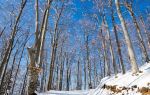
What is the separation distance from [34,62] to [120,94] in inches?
167

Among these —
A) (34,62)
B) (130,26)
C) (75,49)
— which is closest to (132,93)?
(34,62)

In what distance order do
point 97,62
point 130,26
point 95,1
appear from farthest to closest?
1. point 97,62
2. point 130,26
3. point 95,1

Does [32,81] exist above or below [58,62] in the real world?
below

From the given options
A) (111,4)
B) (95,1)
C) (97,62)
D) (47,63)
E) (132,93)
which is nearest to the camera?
(132,93)

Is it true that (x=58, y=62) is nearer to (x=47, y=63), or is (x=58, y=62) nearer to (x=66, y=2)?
(x=47, y=63)

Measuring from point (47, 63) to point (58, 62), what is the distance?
5.81m

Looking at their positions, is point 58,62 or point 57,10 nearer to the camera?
point 57,10

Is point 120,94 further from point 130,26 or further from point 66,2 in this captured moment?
point 130,26

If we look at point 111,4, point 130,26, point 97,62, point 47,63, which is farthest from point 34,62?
point 97,62

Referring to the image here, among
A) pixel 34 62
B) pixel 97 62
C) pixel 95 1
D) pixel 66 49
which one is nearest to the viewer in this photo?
pixel 34 62

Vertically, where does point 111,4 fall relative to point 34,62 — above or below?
above

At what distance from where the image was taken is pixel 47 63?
42250 mm

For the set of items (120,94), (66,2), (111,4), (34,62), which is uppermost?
(66,2)

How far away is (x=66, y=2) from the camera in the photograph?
76.0ft
